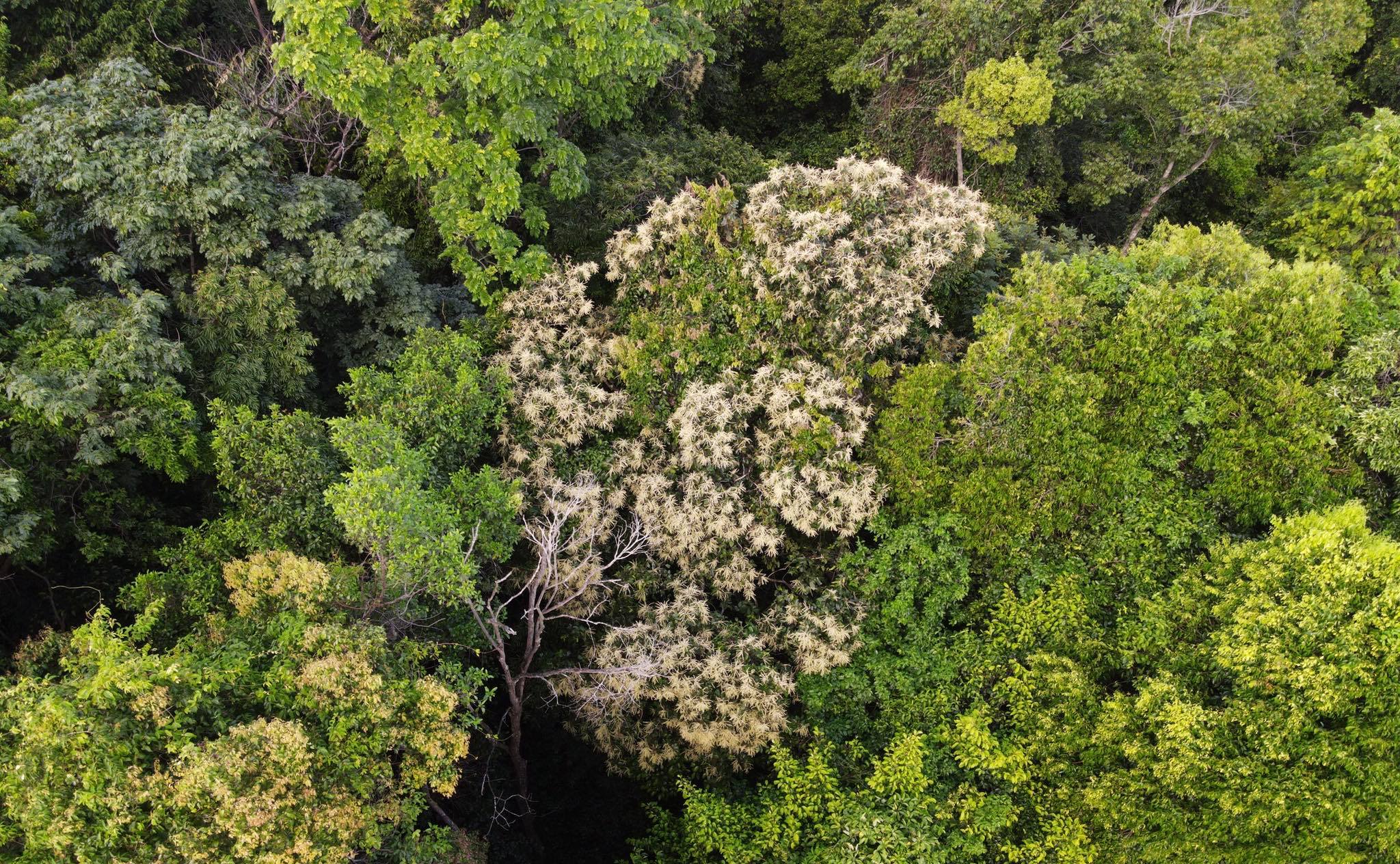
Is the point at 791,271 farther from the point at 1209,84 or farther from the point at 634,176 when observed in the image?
the point at 1209,84

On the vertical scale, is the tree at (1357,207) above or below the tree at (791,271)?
above

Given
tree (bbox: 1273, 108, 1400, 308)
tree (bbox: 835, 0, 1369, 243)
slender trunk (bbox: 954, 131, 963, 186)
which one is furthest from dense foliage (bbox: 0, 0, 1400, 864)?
slender trunk (bbox: 954, 131, 963, 186)

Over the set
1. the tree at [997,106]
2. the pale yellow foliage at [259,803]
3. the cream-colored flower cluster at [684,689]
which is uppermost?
the tree at [997,106]

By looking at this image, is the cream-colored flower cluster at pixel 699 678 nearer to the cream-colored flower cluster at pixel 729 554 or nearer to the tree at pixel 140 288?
the cream-colored flower cluster at pixel 729 554

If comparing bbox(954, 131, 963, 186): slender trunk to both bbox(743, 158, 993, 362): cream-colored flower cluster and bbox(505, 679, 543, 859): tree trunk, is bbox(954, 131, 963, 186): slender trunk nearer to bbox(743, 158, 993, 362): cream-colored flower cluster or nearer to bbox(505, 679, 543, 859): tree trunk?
bbox(743, 158, 993, 362): cream-colored flower cluster

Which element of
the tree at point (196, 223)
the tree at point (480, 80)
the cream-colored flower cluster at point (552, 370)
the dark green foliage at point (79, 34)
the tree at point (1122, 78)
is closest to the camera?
the tree at point (196, 223)

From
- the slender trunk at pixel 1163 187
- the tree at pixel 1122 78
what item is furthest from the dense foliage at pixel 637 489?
the slender trunk at pixel 1163 187
